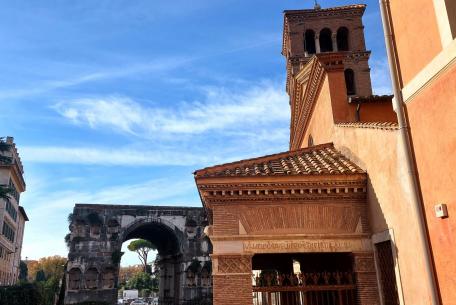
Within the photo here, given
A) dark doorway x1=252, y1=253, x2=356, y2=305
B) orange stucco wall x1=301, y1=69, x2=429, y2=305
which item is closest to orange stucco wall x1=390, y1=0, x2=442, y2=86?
orange stucco wall x1=301, y1=69, x2=429, y2=305

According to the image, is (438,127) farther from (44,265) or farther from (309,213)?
(44,265)

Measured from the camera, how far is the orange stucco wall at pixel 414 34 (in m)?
6.29

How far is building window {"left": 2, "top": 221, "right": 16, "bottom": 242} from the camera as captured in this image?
41.3 m

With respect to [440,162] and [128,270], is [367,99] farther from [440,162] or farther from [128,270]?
[128,270]

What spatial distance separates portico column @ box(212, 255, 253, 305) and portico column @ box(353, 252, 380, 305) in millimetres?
2287

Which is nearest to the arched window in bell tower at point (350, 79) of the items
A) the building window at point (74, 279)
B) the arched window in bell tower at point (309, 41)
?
the arched window in bell tower at point (309, 41)

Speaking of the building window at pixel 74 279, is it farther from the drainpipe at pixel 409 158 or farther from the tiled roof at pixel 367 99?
the drainpipe at pixel 409 158

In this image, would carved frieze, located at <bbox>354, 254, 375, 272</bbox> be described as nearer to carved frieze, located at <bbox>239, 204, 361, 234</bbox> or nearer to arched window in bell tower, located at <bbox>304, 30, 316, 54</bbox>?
carved frieze, located at <bbox>239, 204, 361, 234</bbox>

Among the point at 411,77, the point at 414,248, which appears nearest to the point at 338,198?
the point at 414,248

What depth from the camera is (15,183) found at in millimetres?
46938

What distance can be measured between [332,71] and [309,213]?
5185 millimetres

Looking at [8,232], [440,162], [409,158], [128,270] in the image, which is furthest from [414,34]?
[128,270]

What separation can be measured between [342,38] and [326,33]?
4.34ft

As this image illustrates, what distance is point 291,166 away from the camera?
1010 centimetres
